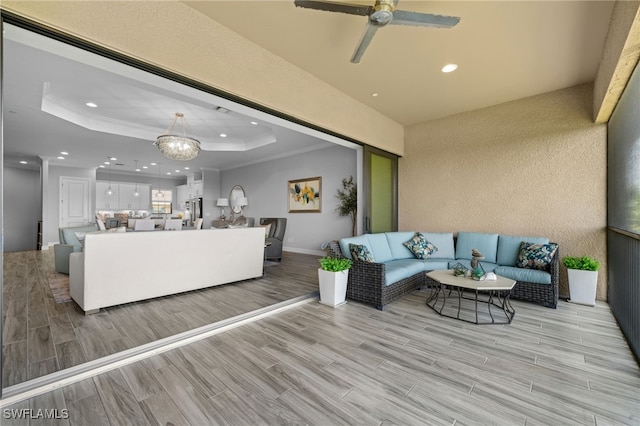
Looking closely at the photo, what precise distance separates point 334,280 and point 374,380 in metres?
1.46

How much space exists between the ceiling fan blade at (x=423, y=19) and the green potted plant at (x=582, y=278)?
11.2ft

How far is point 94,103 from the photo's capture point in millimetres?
4527

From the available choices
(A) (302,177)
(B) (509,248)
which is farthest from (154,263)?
(B) (509,248)

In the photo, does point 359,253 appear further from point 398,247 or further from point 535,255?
point 535,255

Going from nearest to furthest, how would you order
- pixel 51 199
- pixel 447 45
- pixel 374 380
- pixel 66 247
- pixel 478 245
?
1. pixel 374 380
2. pixel 447 45
3. pixel 478 245
4. pixel 66 247
5. pixel 51 199

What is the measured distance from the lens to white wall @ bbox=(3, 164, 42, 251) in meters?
8.99

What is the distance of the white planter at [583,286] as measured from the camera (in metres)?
3.27

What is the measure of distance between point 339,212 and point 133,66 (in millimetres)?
4927

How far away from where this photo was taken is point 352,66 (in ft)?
10.5

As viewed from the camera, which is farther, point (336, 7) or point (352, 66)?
point (352, 66)

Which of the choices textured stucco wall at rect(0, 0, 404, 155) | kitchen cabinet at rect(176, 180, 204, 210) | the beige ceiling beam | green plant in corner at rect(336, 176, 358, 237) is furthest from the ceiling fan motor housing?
kitchen cabinet at rect(176, 180, 204, 210)

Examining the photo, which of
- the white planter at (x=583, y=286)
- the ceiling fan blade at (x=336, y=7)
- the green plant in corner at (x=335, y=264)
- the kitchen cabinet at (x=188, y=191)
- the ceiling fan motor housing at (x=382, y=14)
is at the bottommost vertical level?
the white planter at (x=583, y=286)

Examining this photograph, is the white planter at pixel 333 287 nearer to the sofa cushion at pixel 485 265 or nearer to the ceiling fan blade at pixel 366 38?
the sofa cushion at pixel 485 265

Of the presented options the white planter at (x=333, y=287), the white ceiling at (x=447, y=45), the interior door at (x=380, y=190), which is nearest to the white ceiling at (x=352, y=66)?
the white ceiling at (x=447, y=45)
